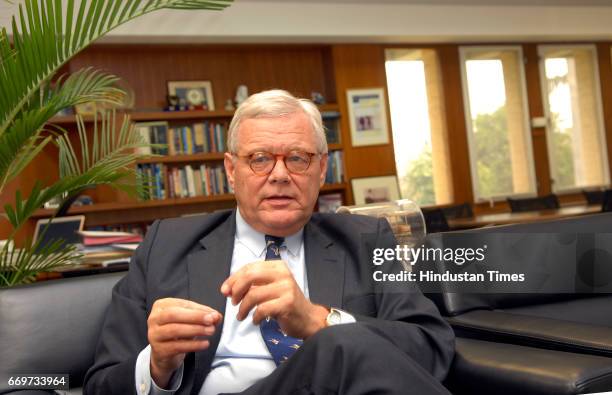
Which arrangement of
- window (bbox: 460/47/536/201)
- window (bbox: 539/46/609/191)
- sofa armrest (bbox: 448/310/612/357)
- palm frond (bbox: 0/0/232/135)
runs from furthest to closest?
window (bbox: 539/46/609/191)
window (bbox: 460/47/536/201)
palm frond (bbox: 0/0/232/135)
sofa armrest (bbox: 448/310/612/357)

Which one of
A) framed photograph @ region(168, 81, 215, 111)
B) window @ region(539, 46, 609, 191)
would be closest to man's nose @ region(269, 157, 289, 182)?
framed photograph @ region(168, 81, 215, 111)

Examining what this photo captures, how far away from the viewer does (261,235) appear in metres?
1.83

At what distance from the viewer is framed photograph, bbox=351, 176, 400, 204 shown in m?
7.34

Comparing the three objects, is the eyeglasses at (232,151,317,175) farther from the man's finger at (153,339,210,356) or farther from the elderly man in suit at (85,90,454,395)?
the man's finger at (153,339,210,356)

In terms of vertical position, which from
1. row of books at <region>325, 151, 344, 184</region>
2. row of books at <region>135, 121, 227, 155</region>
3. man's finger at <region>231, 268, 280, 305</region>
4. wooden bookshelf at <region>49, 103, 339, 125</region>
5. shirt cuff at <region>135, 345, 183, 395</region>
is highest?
wooden bookshelf at <region>49, 103, 339, 125</region>

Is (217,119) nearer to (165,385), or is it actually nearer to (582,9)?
(582,9)

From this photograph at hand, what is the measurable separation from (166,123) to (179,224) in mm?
4874

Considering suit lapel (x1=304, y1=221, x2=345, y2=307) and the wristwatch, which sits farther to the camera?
suit lapel (x1=304, y1=221, x2=345, y2=307)

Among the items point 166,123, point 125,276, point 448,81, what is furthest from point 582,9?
point 125,276

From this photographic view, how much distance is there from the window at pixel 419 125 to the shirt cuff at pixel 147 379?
663cm

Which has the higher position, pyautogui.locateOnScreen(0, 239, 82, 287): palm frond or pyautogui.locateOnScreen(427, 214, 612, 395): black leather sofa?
pyautogui.locateOnScreen(0, 239, 82, 287): palm frond

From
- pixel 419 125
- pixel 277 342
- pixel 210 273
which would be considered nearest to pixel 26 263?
pixel 210 273

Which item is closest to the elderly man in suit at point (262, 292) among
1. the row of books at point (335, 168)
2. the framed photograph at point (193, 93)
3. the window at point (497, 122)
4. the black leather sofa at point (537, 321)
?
the black leather sofa at point (537, 321)

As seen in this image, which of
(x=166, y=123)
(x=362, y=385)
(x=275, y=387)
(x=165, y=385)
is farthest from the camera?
(x=166, y=123)
